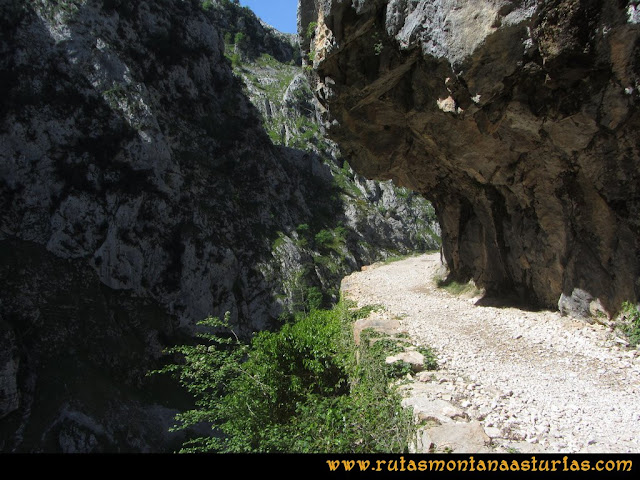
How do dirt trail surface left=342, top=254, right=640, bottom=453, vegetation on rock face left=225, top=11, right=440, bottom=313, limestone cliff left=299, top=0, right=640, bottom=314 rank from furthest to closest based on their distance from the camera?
vegetation on rock face left=225, top=11, right=440, bottom=313
limestone cliff left=299, top=0, right=640, bottom=314
dirt trail surface left=342, top=254, right=640, bottom=453

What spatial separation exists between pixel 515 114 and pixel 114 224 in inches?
1446

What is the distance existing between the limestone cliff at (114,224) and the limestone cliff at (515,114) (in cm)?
2801

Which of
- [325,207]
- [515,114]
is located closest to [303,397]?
[515,114]

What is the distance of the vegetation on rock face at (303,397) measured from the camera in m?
6.53

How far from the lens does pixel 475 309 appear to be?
14266 mm

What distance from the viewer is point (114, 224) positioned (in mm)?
36469

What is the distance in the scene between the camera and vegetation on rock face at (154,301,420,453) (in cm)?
653

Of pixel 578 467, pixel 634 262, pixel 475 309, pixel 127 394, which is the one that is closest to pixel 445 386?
pixel 578 467

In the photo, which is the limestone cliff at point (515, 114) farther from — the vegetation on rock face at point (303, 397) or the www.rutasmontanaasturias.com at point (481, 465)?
the www.rutasmontanaasturias.com at point (481, 465)

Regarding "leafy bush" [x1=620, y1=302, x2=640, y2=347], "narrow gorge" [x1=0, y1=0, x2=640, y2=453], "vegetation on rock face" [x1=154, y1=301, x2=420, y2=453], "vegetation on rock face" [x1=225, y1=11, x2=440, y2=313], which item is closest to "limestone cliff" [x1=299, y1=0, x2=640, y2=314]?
"narrow gorge" [x1=0, y1=0, x2=640, y2=453]

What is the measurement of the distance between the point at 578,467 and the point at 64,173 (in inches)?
1710

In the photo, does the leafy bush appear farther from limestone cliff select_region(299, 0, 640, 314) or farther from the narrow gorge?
limestone cliff select_region(299, 0, 640, 314)

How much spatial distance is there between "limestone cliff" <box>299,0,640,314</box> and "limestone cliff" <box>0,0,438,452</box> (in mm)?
28011

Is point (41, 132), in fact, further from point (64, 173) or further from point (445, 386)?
point (445, 386)
